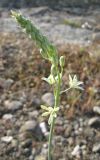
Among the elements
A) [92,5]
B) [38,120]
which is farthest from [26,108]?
[92,5]

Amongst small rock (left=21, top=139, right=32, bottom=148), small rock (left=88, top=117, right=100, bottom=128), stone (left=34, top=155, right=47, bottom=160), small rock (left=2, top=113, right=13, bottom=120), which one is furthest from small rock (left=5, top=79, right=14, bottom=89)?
stone (left=34, top=155, right=47, bottom=160)

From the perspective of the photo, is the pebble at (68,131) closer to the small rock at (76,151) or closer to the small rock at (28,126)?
the small rock at (76,151)

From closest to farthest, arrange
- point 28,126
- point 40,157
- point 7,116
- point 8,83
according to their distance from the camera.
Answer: point 40,157
point 28,126
point 7,116
point 8,83

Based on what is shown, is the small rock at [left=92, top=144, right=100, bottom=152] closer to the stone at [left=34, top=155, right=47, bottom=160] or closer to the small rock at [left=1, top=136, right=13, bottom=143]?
the stone at [left=34, top=155, right=47, bottom=160]

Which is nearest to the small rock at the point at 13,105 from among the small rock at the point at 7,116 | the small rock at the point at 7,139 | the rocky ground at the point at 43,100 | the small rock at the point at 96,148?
the rocky ground at the point at 43,100

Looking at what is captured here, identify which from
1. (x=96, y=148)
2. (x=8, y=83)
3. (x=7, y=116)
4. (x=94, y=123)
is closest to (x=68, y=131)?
(x=94, y=123)

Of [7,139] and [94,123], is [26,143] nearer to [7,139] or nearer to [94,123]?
[7,139]
